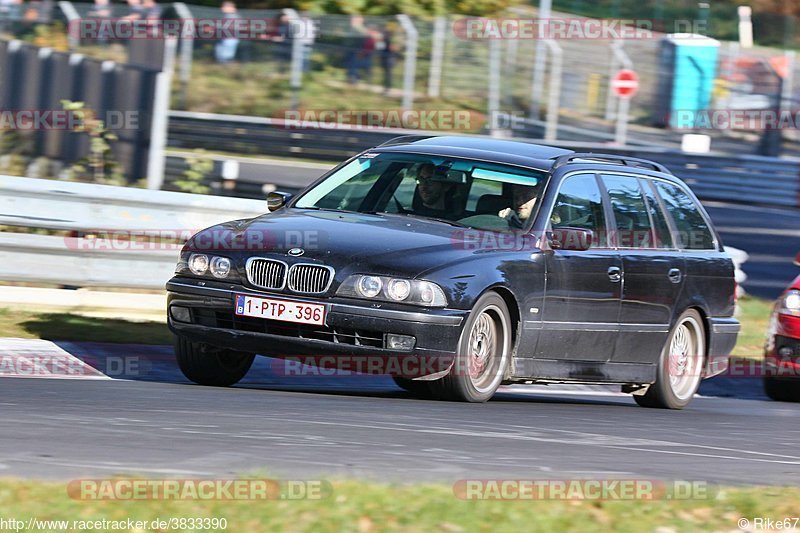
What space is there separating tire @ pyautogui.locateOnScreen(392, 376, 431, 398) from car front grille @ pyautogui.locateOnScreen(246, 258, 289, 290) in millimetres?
940

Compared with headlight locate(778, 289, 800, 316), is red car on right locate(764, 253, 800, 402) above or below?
below

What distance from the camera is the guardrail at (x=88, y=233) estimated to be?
11.0 m

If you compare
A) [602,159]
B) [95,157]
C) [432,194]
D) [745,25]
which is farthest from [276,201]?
[745,25]

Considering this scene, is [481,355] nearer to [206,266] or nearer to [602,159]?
[206,266]

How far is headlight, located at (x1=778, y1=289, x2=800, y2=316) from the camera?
11414 mm

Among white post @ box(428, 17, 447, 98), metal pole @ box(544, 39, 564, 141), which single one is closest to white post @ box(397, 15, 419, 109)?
white post @ box(428, 17, 447, 98)

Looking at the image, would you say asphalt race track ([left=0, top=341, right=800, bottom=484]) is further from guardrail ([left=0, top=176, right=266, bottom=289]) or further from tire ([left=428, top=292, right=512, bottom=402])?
guardrail ([left=0, top=176, right=266, bottom=289])

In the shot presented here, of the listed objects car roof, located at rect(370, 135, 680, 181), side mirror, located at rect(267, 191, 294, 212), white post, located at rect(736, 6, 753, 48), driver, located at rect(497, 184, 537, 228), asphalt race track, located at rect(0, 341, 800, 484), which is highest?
white post, located at rect(736, 6, 753, 48)

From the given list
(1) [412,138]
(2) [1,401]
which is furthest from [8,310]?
(2) [1,401]

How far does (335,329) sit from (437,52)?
1826cm

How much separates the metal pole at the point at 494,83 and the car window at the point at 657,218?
15687 millimetres

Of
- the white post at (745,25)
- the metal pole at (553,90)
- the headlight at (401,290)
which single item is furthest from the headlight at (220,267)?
the white post at (745,25)

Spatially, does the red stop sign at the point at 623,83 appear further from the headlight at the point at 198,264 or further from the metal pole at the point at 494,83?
the headlight at the point at 198,264

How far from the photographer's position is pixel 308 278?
8.09 meters
